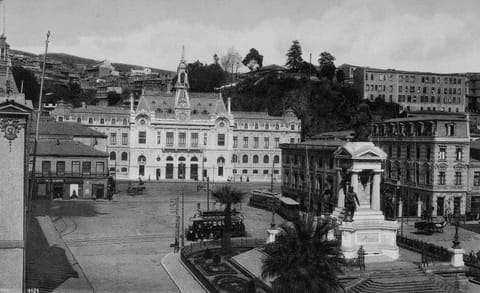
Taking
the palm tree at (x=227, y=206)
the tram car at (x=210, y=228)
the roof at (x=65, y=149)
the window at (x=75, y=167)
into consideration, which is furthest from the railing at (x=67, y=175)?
the palm tree at (x=227, y=206)

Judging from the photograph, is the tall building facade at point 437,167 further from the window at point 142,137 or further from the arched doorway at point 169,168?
the window at point 142,137

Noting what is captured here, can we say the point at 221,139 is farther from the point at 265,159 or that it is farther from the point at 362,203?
the point at 362,203

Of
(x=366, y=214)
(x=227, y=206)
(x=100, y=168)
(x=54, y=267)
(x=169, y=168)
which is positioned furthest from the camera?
(x=169, y=168)

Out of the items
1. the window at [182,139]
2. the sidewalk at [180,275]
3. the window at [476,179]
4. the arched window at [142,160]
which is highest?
the window at [182,139]

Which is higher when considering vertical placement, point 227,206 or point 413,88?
point 413,88

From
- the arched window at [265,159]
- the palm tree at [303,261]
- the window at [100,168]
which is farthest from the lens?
the arched window at [265,159]

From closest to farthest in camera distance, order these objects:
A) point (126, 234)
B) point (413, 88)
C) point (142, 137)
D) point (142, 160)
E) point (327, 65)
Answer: point (126, 234), point (142, 137), point (142, 160), point (413, 88), point (327, 65)

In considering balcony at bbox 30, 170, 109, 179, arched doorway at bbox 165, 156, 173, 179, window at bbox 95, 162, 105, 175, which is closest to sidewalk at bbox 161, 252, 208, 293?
balcony at bbox 30, 170, 109, 179

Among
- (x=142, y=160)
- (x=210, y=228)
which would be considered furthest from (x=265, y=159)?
(x=210, y=228)
